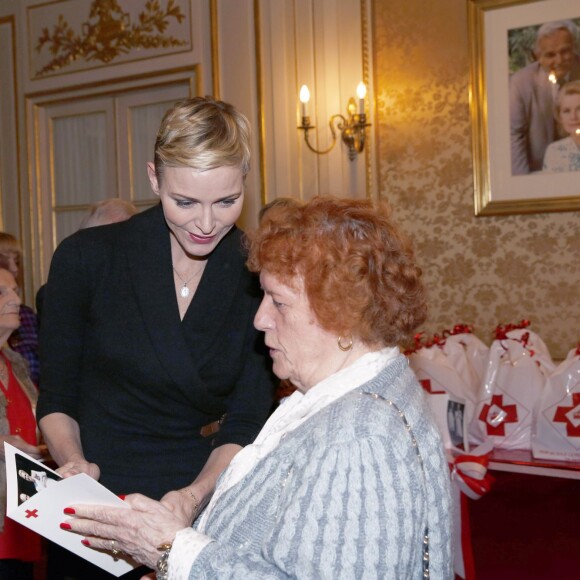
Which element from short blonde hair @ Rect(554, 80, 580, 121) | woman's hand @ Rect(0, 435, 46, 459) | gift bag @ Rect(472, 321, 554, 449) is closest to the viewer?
woman's hand @ Rect(0, 435, 46, 459)

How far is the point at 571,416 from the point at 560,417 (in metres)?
0.04

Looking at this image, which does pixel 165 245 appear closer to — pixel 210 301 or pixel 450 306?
pixel 210 301

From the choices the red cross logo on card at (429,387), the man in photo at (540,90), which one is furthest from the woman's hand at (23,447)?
the man in photo at (540,90)

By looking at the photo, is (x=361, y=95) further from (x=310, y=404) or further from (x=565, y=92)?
(x=310, y=404)

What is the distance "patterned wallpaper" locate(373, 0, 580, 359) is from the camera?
420cm

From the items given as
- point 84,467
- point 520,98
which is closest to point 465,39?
point 520,98

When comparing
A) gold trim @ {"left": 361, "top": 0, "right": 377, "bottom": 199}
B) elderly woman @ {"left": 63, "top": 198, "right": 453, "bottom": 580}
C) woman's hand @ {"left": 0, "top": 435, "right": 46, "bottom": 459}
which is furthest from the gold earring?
gold trim @ {"left": 361, "top": 0, "right": 377, "bottom": 199}

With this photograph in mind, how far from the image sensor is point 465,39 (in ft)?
14.3

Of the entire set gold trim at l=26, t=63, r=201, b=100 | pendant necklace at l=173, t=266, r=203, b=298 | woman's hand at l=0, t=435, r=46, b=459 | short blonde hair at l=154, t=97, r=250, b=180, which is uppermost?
gold trim at l=26, t=63, r=201, b=100

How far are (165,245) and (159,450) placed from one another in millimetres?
474

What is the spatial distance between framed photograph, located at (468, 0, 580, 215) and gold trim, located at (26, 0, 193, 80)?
2.07m

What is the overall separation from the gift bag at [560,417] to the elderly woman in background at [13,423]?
1.85 meters

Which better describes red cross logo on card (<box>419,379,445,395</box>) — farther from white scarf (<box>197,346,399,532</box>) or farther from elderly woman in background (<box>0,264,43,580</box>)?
white scarf (<box>197,346,399,532</box>)

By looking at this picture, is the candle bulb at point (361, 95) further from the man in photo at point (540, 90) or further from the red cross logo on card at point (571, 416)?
the red cross logo on card at point (571, 416)
